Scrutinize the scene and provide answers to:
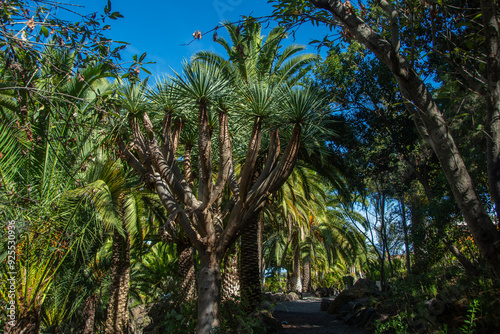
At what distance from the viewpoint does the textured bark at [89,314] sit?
10746 mm

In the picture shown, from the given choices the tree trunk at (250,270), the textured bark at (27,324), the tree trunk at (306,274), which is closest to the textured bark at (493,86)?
the tree trunk at (250,270)

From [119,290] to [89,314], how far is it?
1.40 metres

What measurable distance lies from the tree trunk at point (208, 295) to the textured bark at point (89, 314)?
5.93m

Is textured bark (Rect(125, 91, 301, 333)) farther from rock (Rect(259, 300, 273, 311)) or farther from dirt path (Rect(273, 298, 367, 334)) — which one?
rock (Rect(259, 300, 273, 311))

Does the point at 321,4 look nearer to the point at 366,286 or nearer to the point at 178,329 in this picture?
the point at 178,329

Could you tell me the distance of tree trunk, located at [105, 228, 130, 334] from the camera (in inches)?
411

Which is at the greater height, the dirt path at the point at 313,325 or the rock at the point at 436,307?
the rock at the point at 436,307

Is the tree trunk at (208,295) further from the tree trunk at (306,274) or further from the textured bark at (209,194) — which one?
the tree trunk at (306,274)

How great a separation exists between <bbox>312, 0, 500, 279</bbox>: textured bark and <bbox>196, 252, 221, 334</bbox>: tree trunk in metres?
4.18

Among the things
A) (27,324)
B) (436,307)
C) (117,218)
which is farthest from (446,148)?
(117,218)

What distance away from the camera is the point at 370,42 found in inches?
178

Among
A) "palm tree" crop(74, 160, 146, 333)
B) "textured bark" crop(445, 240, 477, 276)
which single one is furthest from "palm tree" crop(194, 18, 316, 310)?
"textured bark" crop(445, 240, 477, 276)

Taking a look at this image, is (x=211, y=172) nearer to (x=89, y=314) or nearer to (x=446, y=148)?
(x=446, y=148)

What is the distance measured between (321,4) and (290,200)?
924 cm
